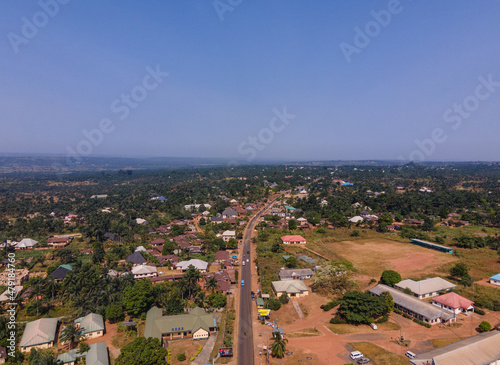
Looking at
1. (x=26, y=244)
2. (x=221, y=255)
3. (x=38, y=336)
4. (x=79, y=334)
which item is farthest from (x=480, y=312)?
(x=26, y=244)

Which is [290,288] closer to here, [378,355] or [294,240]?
[378,355]

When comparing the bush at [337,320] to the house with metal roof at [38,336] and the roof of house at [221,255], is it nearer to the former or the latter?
the roof of house at [221,255]

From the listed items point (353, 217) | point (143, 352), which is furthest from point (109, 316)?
point (353, 217)

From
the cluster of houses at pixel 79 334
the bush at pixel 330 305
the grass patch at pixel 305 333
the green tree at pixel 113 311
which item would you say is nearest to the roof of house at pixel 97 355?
the cluster of houses at pixel 79 334

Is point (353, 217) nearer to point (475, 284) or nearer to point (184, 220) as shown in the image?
point (475, 284)

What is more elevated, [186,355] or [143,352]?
[143,352]

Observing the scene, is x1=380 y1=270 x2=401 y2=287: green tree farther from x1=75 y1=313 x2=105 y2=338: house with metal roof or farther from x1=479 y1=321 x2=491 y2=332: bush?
x1=75 y1=313 x2=105 y2=338: house with metal roof
